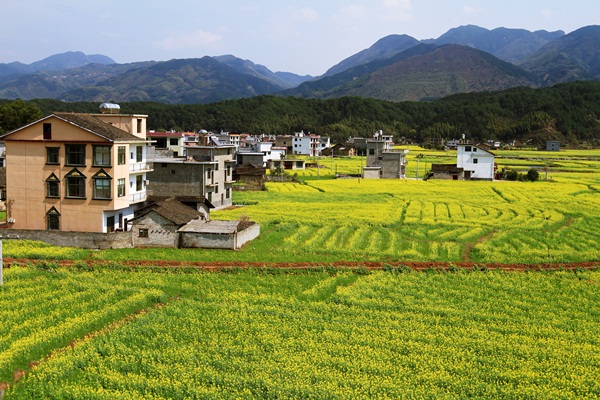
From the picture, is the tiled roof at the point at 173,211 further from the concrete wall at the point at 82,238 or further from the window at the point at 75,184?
→ the window at the point at 75,184

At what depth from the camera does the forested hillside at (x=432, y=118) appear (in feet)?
550

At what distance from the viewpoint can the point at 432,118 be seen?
197125mm

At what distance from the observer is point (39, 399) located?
47.8ft

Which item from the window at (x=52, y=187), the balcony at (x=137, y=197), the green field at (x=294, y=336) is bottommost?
the green field at (x=294, y=336)

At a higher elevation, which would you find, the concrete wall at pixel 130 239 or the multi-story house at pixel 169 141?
the multi-story house at pixel 169 141

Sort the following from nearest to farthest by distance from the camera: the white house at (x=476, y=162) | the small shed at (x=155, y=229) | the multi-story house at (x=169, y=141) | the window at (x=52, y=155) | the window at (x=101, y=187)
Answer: the small shed at (x=155, y=229) < the window at (x=101, y=187) < the window at (x=52, y=155) < the multi-story house at (x=169, y=141) < the white house at (x=476, y=162)

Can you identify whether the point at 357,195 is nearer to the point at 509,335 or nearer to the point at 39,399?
the point at 509,335

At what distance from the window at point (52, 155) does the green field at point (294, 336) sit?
31.5ft

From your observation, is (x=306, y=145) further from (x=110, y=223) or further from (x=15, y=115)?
(x=110, y=223)

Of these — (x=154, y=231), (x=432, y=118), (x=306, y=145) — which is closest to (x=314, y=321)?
(x=154, y=231)

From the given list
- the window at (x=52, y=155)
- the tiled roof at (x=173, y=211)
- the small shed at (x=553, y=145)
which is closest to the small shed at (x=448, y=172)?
the tiled roof at (x=173, y=211)

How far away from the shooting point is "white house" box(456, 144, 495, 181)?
78125 millimetres

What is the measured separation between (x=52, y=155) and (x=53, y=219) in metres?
3.55

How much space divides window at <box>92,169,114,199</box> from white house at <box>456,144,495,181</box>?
54.7 m
